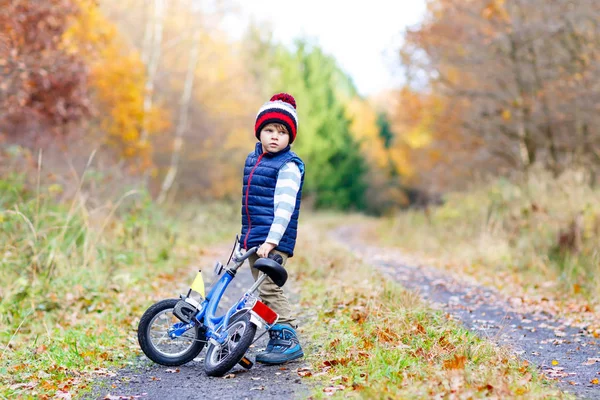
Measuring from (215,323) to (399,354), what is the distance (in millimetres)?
1443

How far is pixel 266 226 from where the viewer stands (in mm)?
4965

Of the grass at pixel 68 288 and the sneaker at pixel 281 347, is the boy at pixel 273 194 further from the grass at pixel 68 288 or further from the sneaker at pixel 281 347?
the grass at pixel 68 288

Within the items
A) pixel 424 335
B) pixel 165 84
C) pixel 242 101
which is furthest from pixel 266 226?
pixel 242 101

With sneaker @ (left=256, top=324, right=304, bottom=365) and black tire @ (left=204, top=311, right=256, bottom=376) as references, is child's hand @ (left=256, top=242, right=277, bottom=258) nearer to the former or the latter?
black tire @ (left=204, top=311, right=256, bottom=376)

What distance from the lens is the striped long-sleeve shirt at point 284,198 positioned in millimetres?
4852

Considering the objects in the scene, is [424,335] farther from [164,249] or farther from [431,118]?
[431,118]

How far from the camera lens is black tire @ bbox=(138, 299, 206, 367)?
5090 mm

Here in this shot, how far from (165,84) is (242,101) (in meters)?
5.08

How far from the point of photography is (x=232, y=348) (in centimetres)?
482

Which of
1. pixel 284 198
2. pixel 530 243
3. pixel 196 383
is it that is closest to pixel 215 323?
pixel 196 383

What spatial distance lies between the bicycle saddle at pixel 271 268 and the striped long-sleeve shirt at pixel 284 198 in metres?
0.17

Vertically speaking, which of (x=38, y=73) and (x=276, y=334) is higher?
(x=38, y=73)

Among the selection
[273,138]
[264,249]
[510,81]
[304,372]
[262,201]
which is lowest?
[304,372]

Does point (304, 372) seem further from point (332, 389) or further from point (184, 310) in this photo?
point (184, 310)
